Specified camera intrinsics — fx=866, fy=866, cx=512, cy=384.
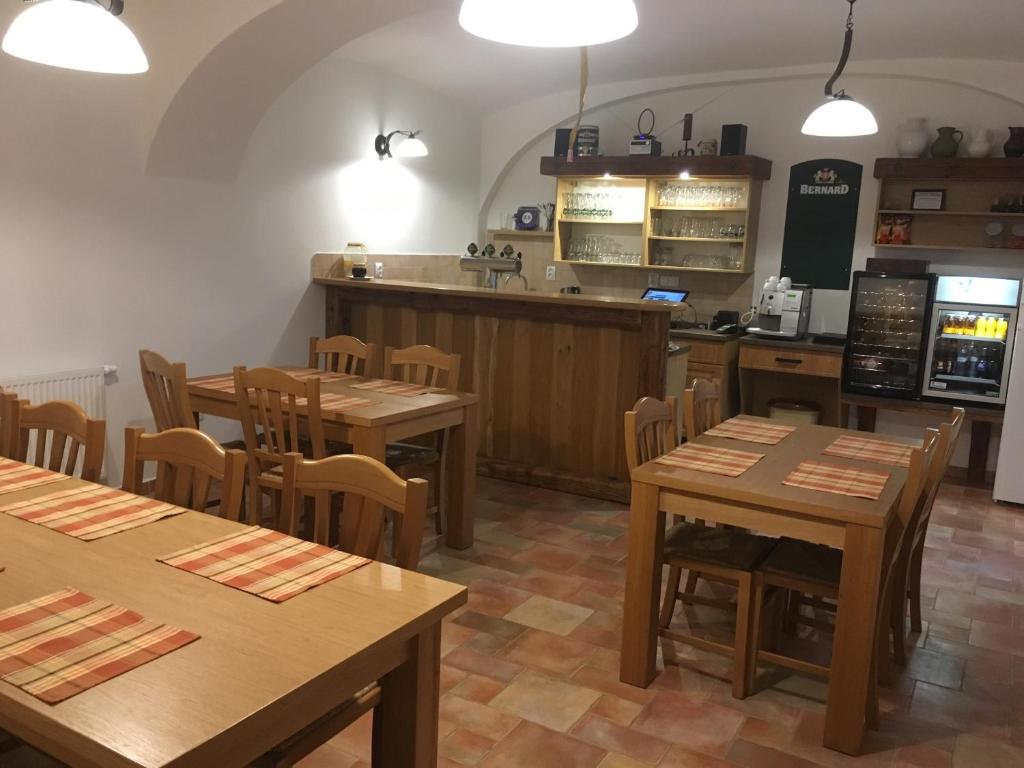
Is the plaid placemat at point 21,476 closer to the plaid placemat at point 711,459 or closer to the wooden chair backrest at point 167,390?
the wooden chair backrest at point 167,390

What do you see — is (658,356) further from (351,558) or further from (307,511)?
(351,558)

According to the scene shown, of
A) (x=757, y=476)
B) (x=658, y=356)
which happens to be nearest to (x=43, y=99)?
(x=658, y=356)

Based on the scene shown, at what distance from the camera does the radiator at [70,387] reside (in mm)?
3998

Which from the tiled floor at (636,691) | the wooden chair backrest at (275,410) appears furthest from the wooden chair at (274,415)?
the tiled floor at (636,691)

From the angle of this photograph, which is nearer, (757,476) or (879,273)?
(757,476)

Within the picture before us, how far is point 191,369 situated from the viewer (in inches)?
195

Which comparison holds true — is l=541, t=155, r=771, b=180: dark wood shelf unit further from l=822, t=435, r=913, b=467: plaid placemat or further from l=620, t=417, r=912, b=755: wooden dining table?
l=620, t=417, r=912, b=755: wooden dining table

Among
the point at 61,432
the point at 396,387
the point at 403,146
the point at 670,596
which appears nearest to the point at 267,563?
the point at 61,432

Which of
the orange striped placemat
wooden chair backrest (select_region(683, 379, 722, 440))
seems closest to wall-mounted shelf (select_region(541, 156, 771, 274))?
wooden chair backrest (select_region(683, 379, 722, 440))

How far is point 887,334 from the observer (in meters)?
5.98

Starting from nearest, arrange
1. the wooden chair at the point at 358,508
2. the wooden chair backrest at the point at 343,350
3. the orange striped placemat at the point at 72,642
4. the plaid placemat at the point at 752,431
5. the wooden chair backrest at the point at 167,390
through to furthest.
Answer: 1. the orange striped placemat at the point at 72,642
2. the wooden chair at the point at 358,508
3. the plaid placemat at the point at 752,431
4. the wooden chair backrest at the point at 167,390
5. the wooden chair backrest at the point at 343,350

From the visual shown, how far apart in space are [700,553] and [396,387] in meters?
1.75

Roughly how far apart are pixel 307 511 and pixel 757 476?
1879mm

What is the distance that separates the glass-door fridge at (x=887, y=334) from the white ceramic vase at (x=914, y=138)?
0.84m
